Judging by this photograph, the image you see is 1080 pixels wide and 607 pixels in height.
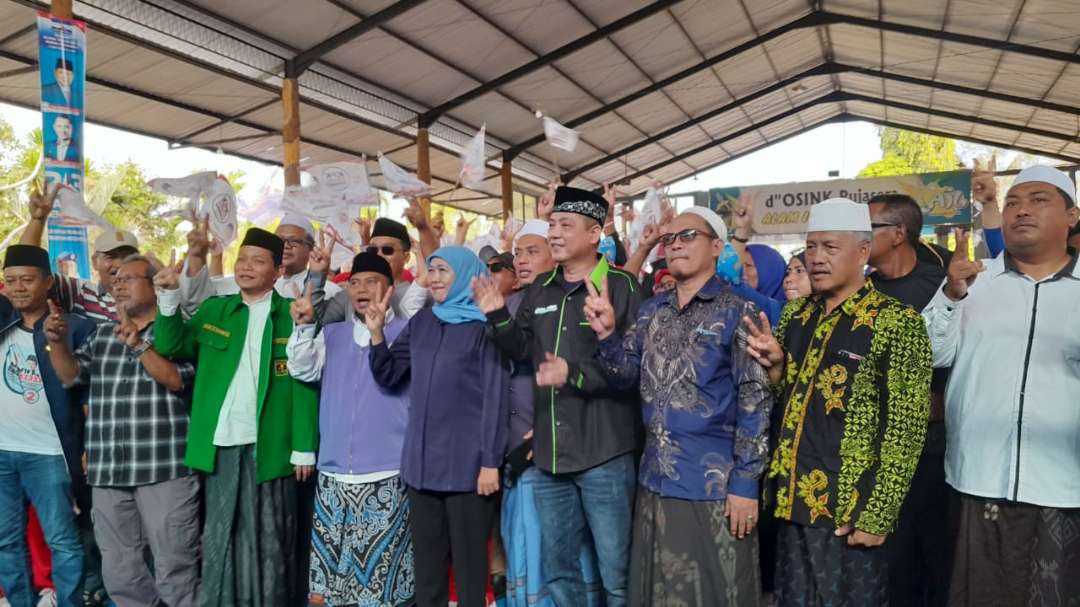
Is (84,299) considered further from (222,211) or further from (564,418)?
(564,418)

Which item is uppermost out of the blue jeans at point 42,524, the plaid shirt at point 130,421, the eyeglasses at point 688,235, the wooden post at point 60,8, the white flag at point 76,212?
the wooden post at point 60,8

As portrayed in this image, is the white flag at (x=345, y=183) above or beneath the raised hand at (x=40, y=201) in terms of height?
above

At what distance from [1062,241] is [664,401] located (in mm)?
1397

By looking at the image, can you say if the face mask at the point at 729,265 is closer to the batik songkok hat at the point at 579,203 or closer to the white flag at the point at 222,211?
the batik songkok hat at the point at 579,203

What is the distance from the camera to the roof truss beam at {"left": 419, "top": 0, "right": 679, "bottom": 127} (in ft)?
42.3

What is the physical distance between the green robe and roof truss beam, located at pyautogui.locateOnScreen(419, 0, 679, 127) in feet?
35.8

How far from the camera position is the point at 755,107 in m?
20.8

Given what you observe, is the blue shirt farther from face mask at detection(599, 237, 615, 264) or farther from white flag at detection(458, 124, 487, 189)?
white flag at detection(458, 124, 487, 189)

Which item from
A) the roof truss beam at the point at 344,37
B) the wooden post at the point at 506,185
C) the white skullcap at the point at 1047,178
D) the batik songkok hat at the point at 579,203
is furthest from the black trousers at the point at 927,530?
the wooden post at the point at 506,185

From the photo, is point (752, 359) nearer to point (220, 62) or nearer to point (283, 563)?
point (283, 563)

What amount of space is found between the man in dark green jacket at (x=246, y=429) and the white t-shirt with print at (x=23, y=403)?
→ 900 mm

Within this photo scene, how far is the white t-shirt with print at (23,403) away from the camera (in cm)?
382

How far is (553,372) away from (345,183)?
241 cm

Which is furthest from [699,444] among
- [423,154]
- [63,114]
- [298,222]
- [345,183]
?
[423,154]
